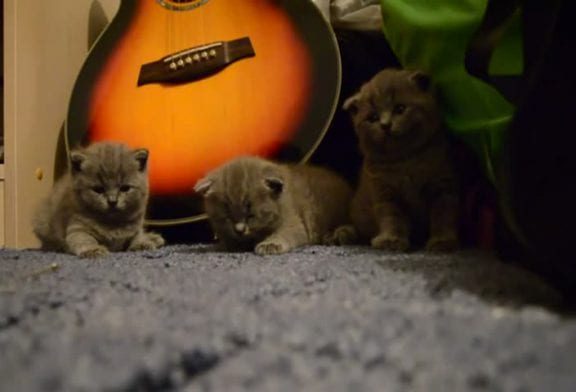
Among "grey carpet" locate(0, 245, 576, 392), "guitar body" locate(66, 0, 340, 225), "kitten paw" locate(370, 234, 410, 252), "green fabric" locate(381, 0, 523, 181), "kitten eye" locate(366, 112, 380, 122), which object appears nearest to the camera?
"grey carpet" locate(0, 245, 576, 392)

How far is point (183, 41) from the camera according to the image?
1.61 metres

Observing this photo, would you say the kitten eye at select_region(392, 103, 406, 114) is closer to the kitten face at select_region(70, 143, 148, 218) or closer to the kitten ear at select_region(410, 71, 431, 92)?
the kitten ear at select_region(410, 71, 431, 92)

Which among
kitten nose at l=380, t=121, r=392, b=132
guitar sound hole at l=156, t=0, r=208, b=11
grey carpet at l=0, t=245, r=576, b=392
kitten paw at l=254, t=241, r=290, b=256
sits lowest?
kitten paw at l=254, t=241, r=290, b=256

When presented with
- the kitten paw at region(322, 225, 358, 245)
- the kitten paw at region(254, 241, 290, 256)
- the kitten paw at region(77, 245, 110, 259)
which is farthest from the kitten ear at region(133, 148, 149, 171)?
the kitten paw at region(322, 225, 358, 245)

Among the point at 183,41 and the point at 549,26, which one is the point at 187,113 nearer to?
the point at 183,41

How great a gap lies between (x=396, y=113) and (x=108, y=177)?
2.26ft

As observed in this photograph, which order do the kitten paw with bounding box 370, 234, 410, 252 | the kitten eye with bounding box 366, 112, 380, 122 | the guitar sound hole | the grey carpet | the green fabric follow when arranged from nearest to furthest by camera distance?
the grey carpet
the green fabric
the kitten paw with bounding box 370, 234, 410, 252
the kitten eye with bounding box 366, 112, 380, 122
the guitar sound hole

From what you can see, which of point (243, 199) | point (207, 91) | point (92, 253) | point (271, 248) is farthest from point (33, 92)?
point (271, 248)

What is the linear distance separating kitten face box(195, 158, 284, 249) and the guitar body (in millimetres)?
148

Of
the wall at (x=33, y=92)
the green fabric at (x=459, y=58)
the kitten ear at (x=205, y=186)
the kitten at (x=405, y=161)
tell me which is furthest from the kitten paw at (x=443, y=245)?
the wall at (x=33, y=92)

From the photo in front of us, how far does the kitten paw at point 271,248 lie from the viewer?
48.0 inches

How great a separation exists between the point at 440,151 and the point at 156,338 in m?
0.95

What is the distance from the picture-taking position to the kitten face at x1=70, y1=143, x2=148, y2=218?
134 cm

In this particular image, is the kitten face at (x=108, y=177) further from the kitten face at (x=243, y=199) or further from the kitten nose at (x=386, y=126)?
the kitten nose at (x=386, y=126)
